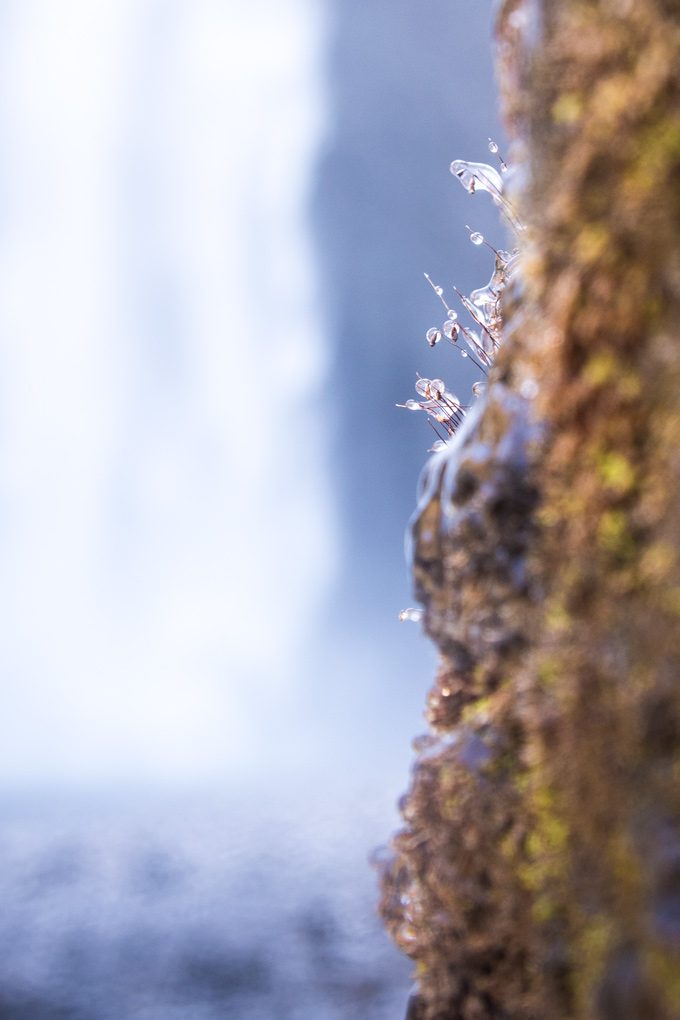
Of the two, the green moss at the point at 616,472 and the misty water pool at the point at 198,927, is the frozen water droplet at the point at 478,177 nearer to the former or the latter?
the green moss at the point at 616,472

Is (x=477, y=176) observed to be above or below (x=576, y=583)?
above

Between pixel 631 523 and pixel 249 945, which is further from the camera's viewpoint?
pixel 249 945

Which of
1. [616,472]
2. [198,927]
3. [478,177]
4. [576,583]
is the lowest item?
[576,583]

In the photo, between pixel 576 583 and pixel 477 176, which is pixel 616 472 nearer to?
pixel 576 583

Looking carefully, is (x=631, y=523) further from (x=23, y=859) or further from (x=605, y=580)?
(x=23, y=859)

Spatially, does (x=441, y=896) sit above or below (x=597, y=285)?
below

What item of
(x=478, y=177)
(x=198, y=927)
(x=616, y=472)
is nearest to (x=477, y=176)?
(x=478, y=177)

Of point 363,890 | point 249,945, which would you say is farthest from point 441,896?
point 363,890
